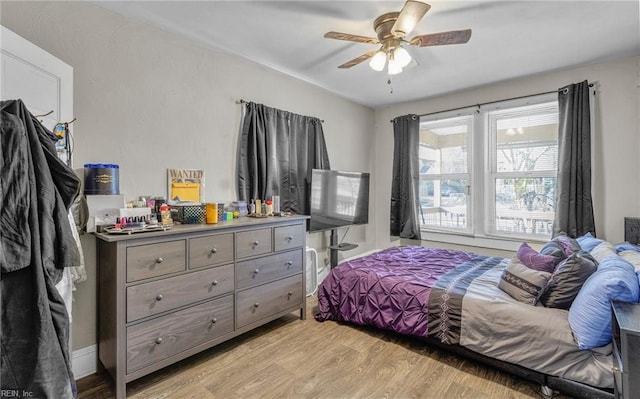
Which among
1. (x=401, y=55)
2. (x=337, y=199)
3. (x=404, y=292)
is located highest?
(x=401, y=55)

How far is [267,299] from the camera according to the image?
245cm

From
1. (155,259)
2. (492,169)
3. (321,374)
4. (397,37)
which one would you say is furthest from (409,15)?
(492,169)

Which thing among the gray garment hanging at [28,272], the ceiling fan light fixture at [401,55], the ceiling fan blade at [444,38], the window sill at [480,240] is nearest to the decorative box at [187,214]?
the gray garment hanging at [28,272]

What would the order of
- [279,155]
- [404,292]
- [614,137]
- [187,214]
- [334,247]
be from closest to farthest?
[187,214] → [404,292] → [614,137] → [279,155] → [334,247]

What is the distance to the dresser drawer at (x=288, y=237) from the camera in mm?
2523

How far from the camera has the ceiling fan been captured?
5.96ft

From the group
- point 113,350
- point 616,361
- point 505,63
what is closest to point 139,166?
point 113,350

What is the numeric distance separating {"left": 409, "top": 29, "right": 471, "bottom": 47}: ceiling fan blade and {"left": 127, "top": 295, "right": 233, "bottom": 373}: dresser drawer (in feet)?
7.44

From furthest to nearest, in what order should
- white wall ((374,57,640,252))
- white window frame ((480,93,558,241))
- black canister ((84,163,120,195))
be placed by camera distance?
white window frame ((480,93,558,241)) → white wall ((374,57,640,252)) → black canister ((84,163,120,195))

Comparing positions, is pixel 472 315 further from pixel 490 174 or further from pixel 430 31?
pixel 490 174

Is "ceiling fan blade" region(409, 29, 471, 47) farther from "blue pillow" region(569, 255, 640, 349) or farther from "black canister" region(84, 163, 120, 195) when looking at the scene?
"black canister" region(84, 163, 120, 195)

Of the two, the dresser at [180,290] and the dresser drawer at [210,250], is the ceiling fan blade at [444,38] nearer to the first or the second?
the dresser at [180,290]

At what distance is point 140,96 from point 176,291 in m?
1.46

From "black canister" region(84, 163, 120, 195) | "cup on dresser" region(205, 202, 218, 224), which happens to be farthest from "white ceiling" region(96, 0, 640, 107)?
"cup on dresser" region(205, 202, 218, 224)
